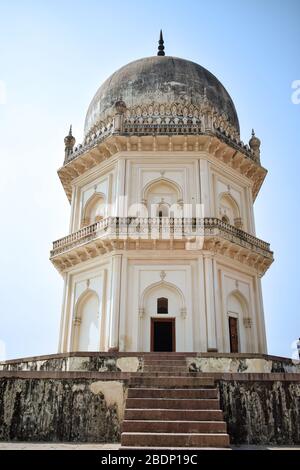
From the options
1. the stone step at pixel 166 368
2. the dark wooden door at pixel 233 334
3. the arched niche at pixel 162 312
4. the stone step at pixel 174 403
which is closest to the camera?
the stone step at pixel 174 403

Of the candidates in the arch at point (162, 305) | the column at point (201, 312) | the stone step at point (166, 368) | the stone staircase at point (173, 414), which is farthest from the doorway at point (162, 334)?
the stone staircase at point (173, 414)

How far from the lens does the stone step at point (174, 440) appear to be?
649 centimetres

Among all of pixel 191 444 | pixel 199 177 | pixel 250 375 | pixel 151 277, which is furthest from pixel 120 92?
pixel 191 444

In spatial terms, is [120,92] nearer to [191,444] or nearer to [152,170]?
[152,170]

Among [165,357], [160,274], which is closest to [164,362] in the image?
[165,357]

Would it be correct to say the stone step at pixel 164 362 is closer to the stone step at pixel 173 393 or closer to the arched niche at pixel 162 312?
the arched niche at pixel 162 312

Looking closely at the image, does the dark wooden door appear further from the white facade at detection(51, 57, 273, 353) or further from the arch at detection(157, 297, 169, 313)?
the arch at detection(157, 297, 169, 313)

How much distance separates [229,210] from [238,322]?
4.93m

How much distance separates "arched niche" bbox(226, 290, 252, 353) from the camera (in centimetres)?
1592

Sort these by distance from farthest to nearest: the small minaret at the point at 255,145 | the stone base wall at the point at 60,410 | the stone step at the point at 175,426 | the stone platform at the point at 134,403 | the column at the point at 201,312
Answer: the small minaret at the point at 255,145 → the column at the point at 201,312 → the stone base wall at the point at 60,410 → the stone platform at the point at 134,403 → the stone step at the point at 175,426

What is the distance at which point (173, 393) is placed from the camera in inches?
322

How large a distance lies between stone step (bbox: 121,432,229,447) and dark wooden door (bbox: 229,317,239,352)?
9314 millimetres

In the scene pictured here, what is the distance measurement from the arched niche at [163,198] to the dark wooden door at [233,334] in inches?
182

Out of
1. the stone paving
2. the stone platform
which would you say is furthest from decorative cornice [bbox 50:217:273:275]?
the stone paving
